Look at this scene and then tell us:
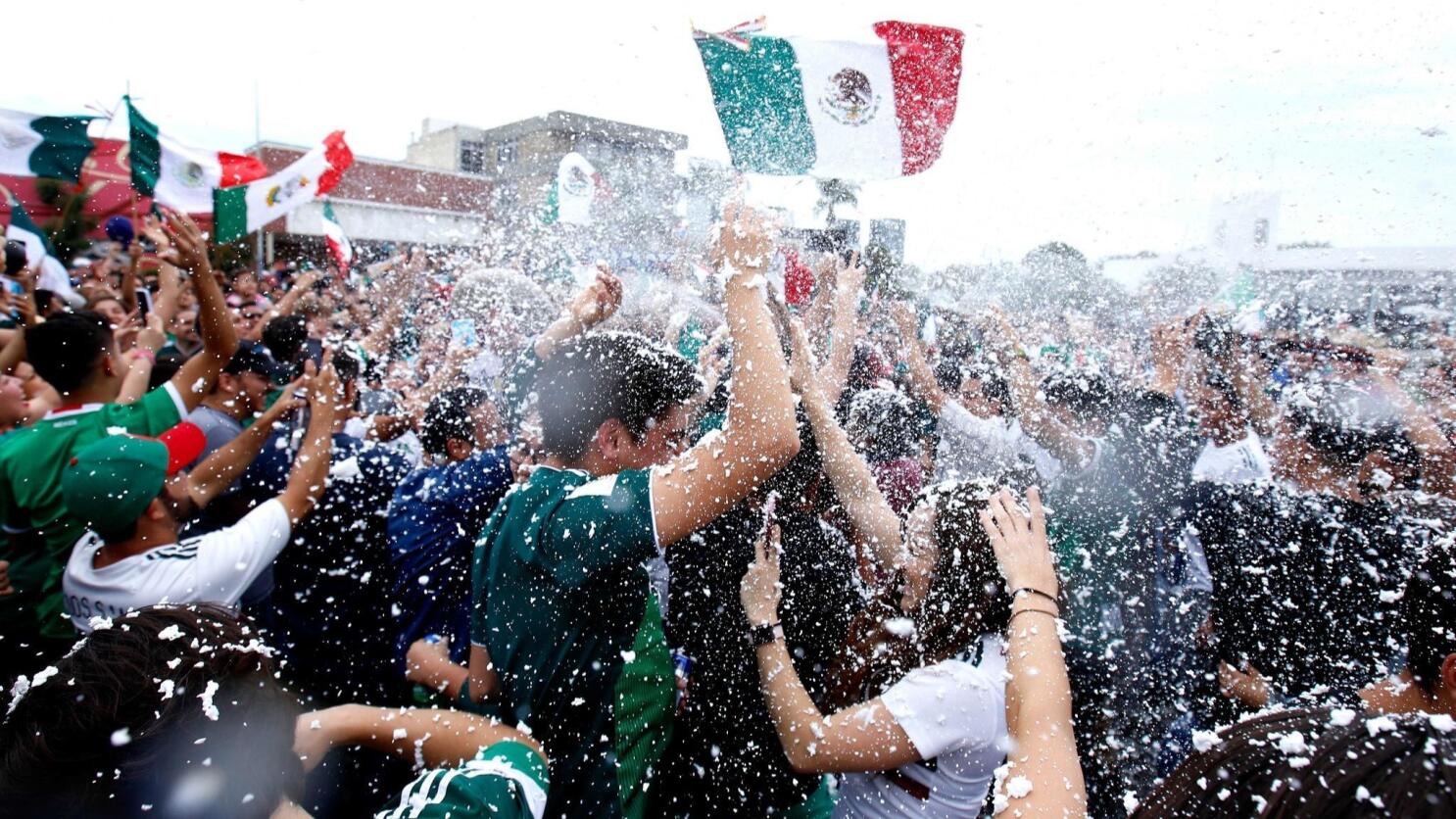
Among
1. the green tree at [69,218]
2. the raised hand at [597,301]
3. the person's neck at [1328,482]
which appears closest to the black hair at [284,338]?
the raised hand at [597,301]

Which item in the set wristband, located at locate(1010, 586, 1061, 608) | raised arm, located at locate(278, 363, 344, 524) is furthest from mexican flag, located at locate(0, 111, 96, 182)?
wristband, located at locate(1010, 586, 1061, 608)

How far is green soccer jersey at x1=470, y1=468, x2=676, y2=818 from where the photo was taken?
1803 millimetres

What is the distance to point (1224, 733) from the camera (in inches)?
39.1

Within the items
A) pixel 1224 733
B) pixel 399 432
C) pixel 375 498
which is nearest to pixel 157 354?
pixel 399 432

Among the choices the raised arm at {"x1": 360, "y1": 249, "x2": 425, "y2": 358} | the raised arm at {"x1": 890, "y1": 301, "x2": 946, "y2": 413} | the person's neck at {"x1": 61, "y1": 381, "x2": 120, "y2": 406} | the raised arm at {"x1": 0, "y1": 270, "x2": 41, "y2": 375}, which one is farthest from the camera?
the raised arm at {"x1": 360, "y1": 249, "x2": 425, "y2": 358}

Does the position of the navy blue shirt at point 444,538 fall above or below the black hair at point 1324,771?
below

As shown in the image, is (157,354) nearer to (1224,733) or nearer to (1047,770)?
(1047,770)

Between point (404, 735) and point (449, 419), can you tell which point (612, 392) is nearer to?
point (404, 735)

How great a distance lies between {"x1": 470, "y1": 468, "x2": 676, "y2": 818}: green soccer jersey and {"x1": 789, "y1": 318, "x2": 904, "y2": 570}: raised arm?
0.78 m

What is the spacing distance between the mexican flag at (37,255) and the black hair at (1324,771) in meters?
7.07

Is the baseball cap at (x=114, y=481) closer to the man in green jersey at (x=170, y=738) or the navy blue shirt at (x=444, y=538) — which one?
the navy blue shirt at (x=444, y=538)

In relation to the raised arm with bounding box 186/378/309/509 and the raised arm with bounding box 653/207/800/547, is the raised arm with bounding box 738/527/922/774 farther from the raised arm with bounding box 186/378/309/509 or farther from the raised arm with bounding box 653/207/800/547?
the raised arm with bounding box 186/378/309/509

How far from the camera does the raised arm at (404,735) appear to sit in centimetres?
158

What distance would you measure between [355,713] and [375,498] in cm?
164
